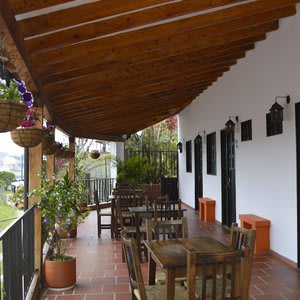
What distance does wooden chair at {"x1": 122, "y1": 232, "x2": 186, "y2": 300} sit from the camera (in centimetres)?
251

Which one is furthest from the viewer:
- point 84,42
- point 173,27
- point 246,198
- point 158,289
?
point 246,198

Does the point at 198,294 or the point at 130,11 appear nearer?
the point at 198,294

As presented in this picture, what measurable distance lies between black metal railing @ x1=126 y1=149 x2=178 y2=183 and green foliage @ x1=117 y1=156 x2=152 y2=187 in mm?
1521

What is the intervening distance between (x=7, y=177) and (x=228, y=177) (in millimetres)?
4290

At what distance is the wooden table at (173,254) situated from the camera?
8.61 ft

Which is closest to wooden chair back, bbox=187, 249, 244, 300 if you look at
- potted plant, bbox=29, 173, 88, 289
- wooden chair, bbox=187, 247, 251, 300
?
wooden chair, bbox=187, 247, 251, 300

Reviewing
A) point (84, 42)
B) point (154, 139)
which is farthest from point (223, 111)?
point (154, 139)

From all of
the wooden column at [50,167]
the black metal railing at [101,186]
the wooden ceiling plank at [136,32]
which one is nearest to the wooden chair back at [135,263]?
the wooden ceiling plank at [136,32]

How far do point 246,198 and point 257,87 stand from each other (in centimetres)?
189

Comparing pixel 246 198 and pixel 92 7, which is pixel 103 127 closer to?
pixel 246 198

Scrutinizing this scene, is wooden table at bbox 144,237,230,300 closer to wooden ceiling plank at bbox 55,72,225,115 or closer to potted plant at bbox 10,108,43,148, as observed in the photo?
potted plant at bbox 10,108,43,148

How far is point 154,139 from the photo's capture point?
16.0m

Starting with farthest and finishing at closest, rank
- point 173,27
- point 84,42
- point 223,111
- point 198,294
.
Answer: point 223,111 < point 173,27 < point 84,42 < point 198,294

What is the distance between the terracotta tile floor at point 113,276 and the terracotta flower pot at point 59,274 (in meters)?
0.09
